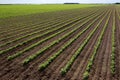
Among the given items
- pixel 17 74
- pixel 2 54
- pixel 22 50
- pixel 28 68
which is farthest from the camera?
pixel 22 50

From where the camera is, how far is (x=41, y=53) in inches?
543

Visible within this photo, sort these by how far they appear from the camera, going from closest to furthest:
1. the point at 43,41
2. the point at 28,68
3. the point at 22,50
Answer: the point at 28,68 < the point at 22,50 < the point at 43,41

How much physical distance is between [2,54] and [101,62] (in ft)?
22.0

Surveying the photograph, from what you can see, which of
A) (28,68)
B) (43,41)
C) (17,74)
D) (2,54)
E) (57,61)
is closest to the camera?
(17,74)

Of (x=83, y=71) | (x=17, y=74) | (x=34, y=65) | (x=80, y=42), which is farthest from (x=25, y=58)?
(x=80, y=42)

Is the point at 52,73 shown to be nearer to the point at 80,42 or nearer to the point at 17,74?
the point at 17,74

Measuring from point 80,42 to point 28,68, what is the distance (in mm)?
7662

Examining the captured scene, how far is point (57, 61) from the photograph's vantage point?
12.2 m

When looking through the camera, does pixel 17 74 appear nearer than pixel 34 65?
Yes

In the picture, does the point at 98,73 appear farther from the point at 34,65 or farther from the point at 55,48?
the point at 55,48

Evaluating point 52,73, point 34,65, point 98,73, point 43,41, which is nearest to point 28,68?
point 34,65

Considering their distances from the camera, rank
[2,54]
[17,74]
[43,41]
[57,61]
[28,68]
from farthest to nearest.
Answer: [43,41]
[2,54]
[57,61]
[28,68]
[17,74]

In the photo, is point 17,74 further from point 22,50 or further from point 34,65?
point 22,50

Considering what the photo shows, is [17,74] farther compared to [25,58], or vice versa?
[25,58]
